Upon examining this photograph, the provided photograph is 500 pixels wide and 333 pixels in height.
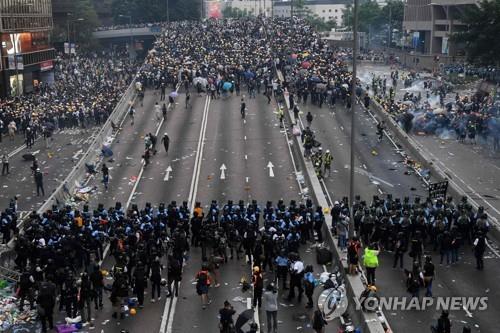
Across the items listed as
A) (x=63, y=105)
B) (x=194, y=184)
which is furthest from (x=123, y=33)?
(x=194, y=184)

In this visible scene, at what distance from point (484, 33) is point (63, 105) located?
116 feet

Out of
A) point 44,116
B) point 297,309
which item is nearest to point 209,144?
point 44,116

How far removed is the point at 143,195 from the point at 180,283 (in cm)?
1161

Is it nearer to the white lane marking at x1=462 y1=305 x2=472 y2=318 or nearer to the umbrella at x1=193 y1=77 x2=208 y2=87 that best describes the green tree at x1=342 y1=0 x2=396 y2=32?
the umbrella at x1=193 y1=77 x2=208 y2=87

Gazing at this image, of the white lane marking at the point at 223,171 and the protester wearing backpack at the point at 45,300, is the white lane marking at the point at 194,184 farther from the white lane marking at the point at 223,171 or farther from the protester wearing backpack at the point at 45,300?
the protester wearing backpack at the point at 45,300

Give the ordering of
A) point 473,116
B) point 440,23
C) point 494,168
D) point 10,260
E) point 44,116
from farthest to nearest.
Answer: point 440,23, point 44,116, point 473,116, point 494,168, point 10,260

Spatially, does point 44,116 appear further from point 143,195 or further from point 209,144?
point 143,195

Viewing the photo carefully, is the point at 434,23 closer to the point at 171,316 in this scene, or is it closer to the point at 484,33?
the point at 484,33

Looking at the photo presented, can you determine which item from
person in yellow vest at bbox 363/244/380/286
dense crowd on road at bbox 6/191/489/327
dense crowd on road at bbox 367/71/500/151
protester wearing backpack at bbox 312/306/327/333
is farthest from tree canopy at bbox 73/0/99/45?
protester wearing backpack at bbox 312/306/327/333

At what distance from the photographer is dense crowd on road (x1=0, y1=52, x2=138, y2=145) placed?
4844 centimetres

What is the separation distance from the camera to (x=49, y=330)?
18.6 metres

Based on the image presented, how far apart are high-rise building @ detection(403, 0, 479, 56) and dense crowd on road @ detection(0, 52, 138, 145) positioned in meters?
43.7

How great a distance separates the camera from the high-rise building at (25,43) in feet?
212

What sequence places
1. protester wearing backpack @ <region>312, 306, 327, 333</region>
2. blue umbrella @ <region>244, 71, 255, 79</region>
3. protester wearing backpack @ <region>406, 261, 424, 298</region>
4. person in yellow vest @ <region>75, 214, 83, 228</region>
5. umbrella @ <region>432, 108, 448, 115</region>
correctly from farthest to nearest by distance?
blue umbrella @ <region>244, 71, 255, 79</region>
umbrella @ <region>432, 108, 448, 115</region>
person in yellow vest @ <region>75, 214, 83, 228</region>
protester wearing backpack @ <region>406, 261, 424, 298</region>
protester wearing backpack @ <region>312, 306, 327, 333</region>
